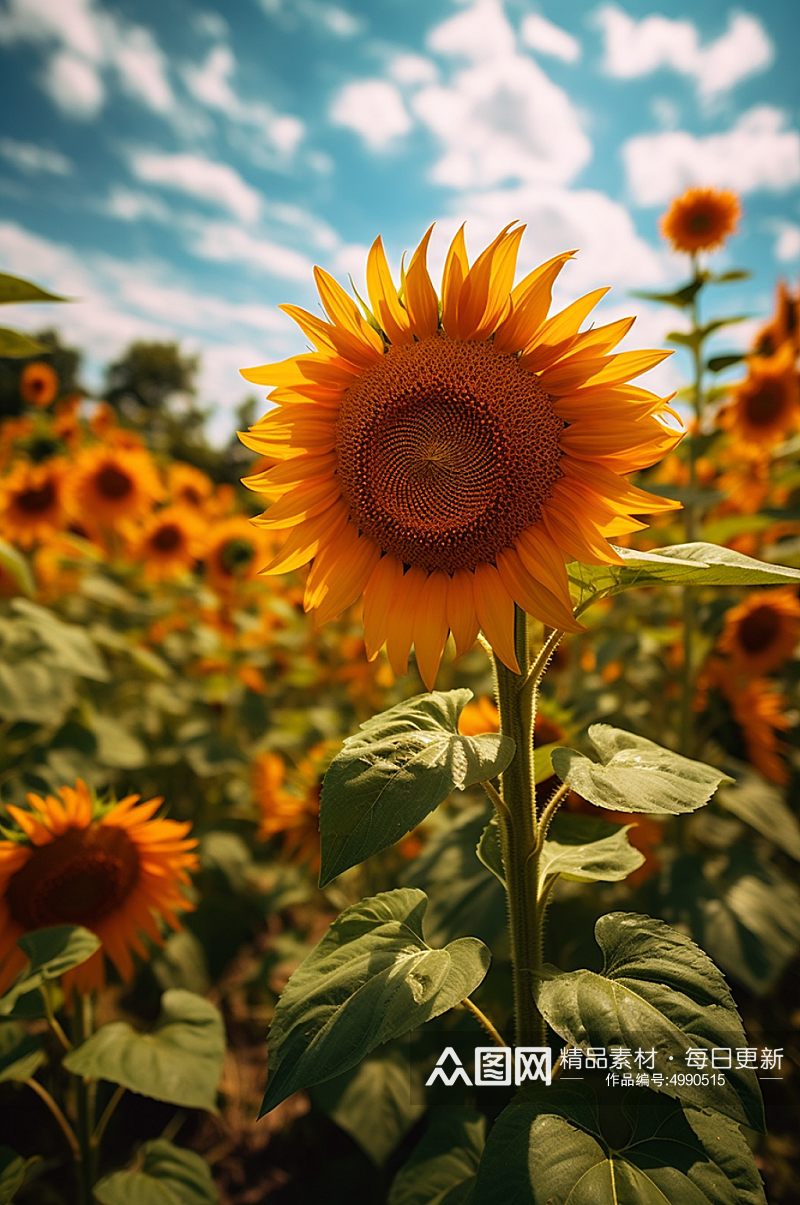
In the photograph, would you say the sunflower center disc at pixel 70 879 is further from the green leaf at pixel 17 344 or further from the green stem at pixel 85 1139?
the green leaf at pixel 17 344

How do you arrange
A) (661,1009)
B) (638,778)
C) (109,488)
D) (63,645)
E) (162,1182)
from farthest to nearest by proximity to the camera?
1. (109,488)
2. (63,645)
3. (162,1182)
4. (638,778)
5. (661,1009)

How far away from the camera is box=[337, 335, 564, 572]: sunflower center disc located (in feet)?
3.74

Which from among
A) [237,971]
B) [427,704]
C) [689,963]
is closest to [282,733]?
[237,971]

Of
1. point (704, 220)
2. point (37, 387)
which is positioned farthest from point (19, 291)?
point (37, 387)

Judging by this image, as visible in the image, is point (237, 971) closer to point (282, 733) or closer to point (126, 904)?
point (282, 733)

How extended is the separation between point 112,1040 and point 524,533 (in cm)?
141

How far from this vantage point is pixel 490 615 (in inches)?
45.0

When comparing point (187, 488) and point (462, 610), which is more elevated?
point (187, 488)

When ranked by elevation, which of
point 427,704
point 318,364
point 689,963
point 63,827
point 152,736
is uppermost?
point 318,364

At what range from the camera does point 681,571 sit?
40.2 inches

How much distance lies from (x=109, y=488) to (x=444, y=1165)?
197 inches

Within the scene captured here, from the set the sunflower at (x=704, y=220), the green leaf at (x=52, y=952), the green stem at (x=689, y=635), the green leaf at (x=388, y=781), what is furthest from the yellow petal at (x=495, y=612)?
the sunflower at (x=704, y=220)

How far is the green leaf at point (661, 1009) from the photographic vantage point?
823 millimetres

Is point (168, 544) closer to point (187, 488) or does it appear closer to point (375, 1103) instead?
point (187, 488)
